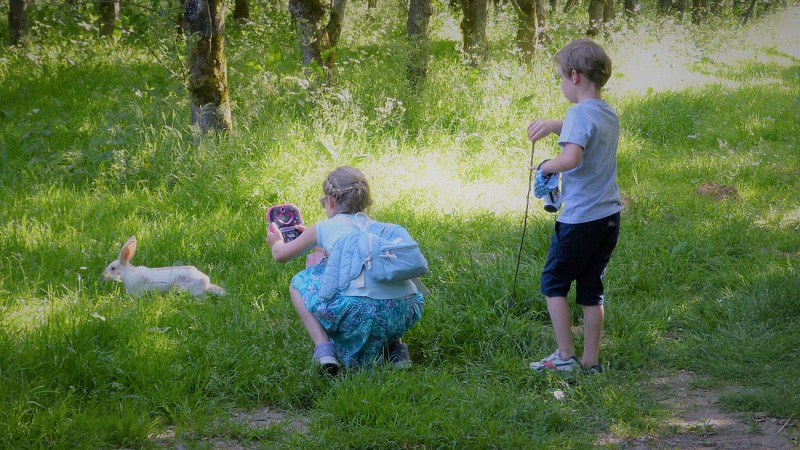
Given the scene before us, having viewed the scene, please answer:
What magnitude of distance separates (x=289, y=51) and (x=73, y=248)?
23.2ft

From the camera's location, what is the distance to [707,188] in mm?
7562

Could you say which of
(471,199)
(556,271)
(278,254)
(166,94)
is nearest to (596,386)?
(556,271)

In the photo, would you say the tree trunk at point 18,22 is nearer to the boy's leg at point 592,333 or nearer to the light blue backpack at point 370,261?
the light blue backpack at point 370,261

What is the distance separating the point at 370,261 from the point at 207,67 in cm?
403

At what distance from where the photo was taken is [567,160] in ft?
12.9

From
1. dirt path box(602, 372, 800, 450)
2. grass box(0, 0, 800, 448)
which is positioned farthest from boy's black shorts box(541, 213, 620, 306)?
dirt path box(602, 372, 800, 450)

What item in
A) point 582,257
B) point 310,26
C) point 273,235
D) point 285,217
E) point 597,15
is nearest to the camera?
point 582,257

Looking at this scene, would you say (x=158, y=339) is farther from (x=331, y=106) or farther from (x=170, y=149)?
(x=331, y=106)

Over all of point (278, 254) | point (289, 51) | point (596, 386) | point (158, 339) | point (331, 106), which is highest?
point (289, 51)

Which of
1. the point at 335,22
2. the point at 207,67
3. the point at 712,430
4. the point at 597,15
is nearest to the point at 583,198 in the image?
the point at 712,430

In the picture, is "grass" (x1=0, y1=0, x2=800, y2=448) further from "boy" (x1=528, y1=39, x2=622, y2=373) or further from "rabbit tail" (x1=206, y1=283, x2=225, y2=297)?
"boy" (x1=528, y1=39, x2=622, y2=373)

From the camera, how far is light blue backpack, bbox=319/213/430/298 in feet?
13.0

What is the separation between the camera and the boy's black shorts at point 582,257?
13.5 feet

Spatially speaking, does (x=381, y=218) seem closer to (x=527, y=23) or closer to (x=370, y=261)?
(x=370, y=261)
